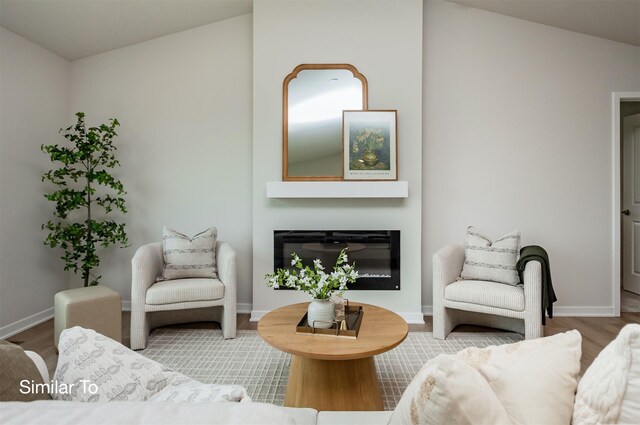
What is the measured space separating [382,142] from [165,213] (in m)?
2.29

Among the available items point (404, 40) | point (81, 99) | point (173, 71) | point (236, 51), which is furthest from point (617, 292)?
point (81, 99)

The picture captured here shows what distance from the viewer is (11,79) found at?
3.26 m

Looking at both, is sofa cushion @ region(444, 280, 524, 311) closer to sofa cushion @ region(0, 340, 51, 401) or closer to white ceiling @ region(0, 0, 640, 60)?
white ceiling @ region(0, 0, 640, 60)

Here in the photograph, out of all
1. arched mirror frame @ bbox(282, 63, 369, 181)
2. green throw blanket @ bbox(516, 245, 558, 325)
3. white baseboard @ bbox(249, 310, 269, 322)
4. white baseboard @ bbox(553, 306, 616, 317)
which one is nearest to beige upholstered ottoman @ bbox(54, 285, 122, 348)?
white baseboard @ bbox(249, 310, 269, 322)

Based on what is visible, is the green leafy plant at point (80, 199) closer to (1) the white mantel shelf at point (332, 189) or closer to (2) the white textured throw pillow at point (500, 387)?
(1) the white mantel shelf at point (332, 189)

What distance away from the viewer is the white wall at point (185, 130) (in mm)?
3965

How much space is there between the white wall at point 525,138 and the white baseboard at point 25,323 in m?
3.63

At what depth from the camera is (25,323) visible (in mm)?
3391

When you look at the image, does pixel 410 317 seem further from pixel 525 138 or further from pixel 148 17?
pixel 148 17

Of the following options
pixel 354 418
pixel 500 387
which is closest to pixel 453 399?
pixel 500 387

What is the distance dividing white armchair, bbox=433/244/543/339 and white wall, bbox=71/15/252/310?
1.90m

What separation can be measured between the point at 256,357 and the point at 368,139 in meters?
2.10

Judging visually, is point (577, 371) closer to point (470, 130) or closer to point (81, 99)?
point (470, 130)

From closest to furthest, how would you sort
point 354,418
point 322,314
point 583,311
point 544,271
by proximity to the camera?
1. point 354,418
2. point 322,314
3. point 544,271
4. point 583,311
